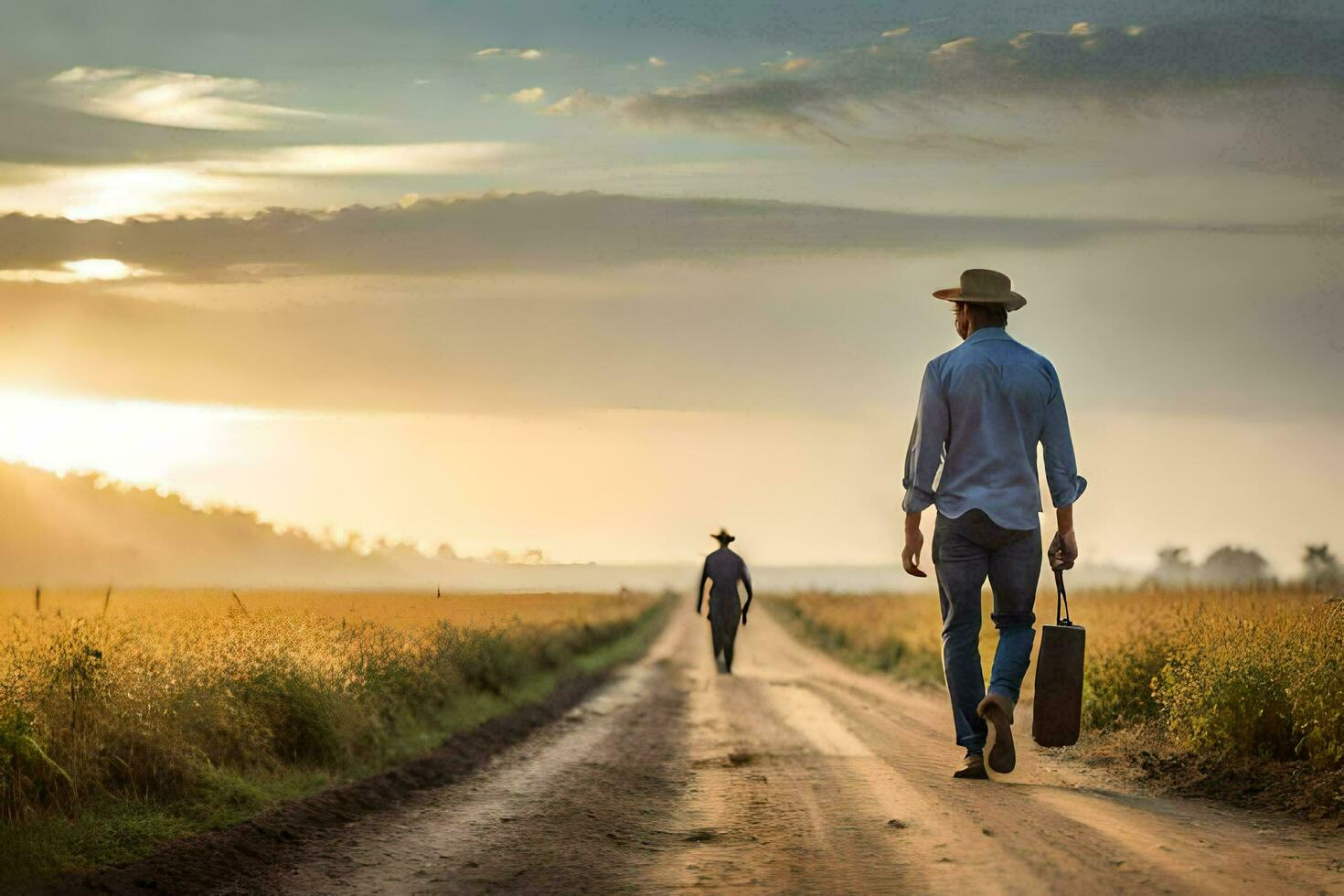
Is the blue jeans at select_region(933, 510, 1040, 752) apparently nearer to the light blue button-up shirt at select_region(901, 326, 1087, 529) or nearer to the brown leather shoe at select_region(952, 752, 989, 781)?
the light blue button-up shirt at select_region(901, 326, 1087, 529)

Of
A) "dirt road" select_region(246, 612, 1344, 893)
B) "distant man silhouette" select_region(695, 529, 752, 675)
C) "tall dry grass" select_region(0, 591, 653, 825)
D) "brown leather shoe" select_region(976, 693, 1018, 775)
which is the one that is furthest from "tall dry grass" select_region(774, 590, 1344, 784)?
"distant man silhouette" select_region(695, 529, 752, 675)

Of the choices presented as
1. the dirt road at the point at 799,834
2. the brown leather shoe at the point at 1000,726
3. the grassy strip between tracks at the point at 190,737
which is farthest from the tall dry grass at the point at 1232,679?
the grassy strip between tracks at the point at 190,737

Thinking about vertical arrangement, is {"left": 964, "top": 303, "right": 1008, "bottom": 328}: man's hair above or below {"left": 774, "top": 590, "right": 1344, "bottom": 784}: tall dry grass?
above

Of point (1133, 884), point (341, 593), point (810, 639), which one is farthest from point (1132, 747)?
point (810, 639)

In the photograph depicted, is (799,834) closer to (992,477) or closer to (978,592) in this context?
(978,592)

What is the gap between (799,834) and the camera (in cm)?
827

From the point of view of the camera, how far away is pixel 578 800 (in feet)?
34.5

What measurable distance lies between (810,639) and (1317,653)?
44.0 metres

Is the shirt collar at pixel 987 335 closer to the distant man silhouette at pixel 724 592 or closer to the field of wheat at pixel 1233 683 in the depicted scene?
the field of wheat at pixel 1233 683

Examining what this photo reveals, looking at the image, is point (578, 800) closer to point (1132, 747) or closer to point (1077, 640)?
point (1077, 640)

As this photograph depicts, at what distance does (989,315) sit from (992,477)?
40.9 inches

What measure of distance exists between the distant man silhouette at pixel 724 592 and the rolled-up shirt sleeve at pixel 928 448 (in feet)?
54.2

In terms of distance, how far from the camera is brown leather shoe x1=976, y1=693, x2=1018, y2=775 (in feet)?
27.0

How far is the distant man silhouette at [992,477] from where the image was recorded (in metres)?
8.10
